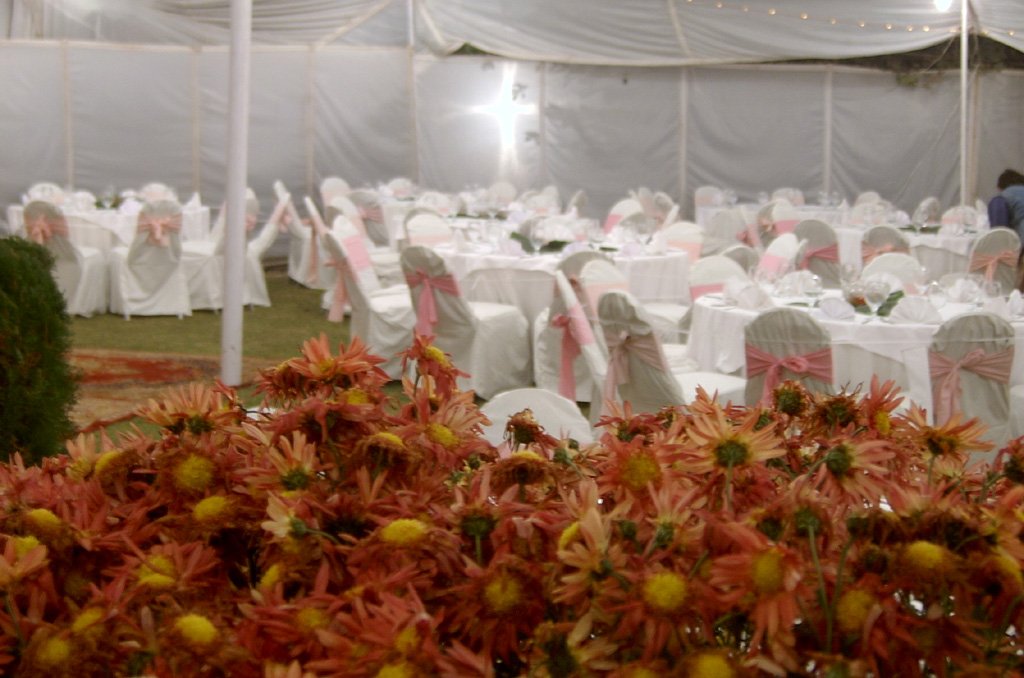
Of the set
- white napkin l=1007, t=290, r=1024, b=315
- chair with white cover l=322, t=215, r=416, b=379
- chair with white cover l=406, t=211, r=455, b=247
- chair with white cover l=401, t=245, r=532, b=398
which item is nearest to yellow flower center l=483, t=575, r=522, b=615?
white napkin l=1007, t=290, r=1024, b=315

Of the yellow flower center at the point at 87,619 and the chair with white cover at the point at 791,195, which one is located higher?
the chair with white cover at the point at 791,195

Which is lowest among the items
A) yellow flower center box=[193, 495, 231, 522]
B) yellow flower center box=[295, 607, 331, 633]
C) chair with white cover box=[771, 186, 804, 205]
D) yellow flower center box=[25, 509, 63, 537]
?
yellow flower center box=[295, 607, 331, 633]

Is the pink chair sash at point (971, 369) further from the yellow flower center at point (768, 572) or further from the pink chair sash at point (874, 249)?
the yellow flower center at point (768, 572)

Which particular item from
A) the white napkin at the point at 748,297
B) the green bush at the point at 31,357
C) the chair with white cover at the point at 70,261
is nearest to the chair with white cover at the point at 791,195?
the chair with white cover at the point at 70,261

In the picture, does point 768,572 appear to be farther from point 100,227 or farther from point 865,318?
point 100,227

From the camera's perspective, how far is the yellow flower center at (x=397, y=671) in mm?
888

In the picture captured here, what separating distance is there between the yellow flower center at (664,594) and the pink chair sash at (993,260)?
754cm

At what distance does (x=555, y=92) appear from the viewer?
13906mm

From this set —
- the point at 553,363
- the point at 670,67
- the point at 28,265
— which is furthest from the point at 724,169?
the point at 28,265

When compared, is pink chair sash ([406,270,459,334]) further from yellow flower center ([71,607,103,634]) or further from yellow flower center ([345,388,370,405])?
yellow flower center ([71,607,103,634])

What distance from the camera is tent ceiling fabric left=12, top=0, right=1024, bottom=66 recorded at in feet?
41.6

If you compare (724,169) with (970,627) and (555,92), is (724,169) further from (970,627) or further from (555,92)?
(970,627)

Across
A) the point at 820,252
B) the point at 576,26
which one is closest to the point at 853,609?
the point at 820,252

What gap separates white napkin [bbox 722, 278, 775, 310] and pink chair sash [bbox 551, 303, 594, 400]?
637mm
